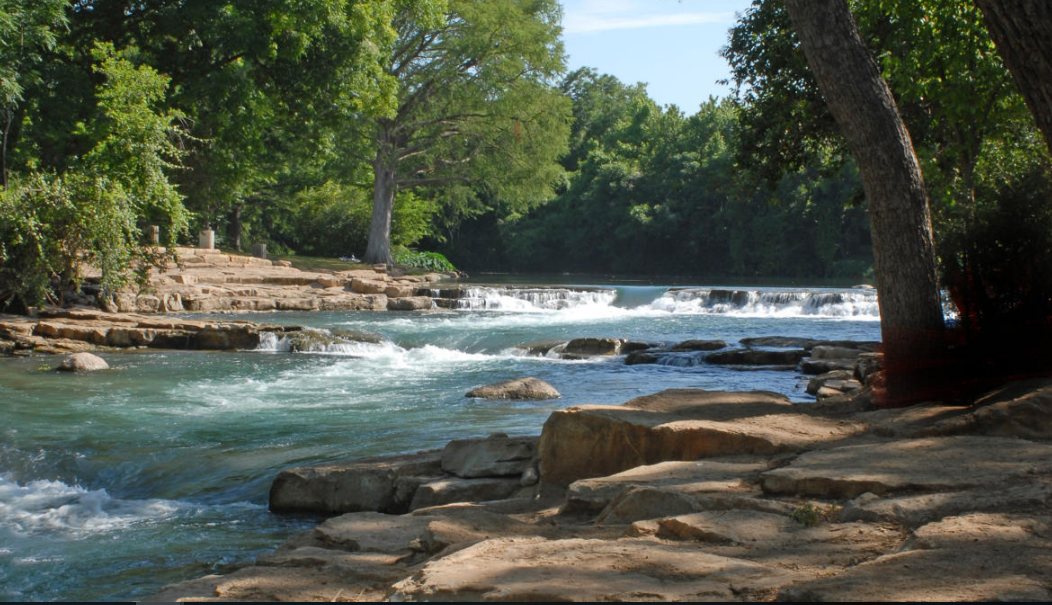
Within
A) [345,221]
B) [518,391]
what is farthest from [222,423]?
[345,221]

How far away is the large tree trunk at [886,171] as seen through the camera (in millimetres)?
6711

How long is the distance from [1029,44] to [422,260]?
121ft

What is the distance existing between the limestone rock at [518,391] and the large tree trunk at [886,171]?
486 centimetres

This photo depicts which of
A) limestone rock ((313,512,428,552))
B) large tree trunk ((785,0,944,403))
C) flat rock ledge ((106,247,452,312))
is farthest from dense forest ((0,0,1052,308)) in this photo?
limestone rock ((313,512,428,552))

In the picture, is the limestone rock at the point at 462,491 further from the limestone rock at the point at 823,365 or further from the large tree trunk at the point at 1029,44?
the limestone rock at the point at 823,365

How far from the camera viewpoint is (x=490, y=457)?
6.04m

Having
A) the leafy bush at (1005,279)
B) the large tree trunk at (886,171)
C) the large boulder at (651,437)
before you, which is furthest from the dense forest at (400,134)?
the large boulder at (651,437)

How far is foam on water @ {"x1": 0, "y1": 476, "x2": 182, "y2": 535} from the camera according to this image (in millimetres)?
6051

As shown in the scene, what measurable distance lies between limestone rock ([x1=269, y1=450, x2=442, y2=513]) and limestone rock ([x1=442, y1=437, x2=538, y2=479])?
0.14 metres

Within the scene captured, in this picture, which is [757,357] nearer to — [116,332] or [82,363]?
[82,363]

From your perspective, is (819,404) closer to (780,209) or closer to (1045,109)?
(1045,109)

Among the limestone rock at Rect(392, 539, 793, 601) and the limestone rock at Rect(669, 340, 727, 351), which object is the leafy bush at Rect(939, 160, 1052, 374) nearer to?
the limestone rock at Rect(392, 539, 793, 601)

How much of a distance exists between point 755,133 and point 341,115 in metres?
11.4

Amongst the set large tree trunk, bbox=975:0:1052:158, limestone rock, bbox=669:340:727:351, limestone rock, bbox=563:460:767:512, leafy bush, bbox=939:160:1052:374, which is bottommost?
limestone rock, bbox=669:340:727:351
